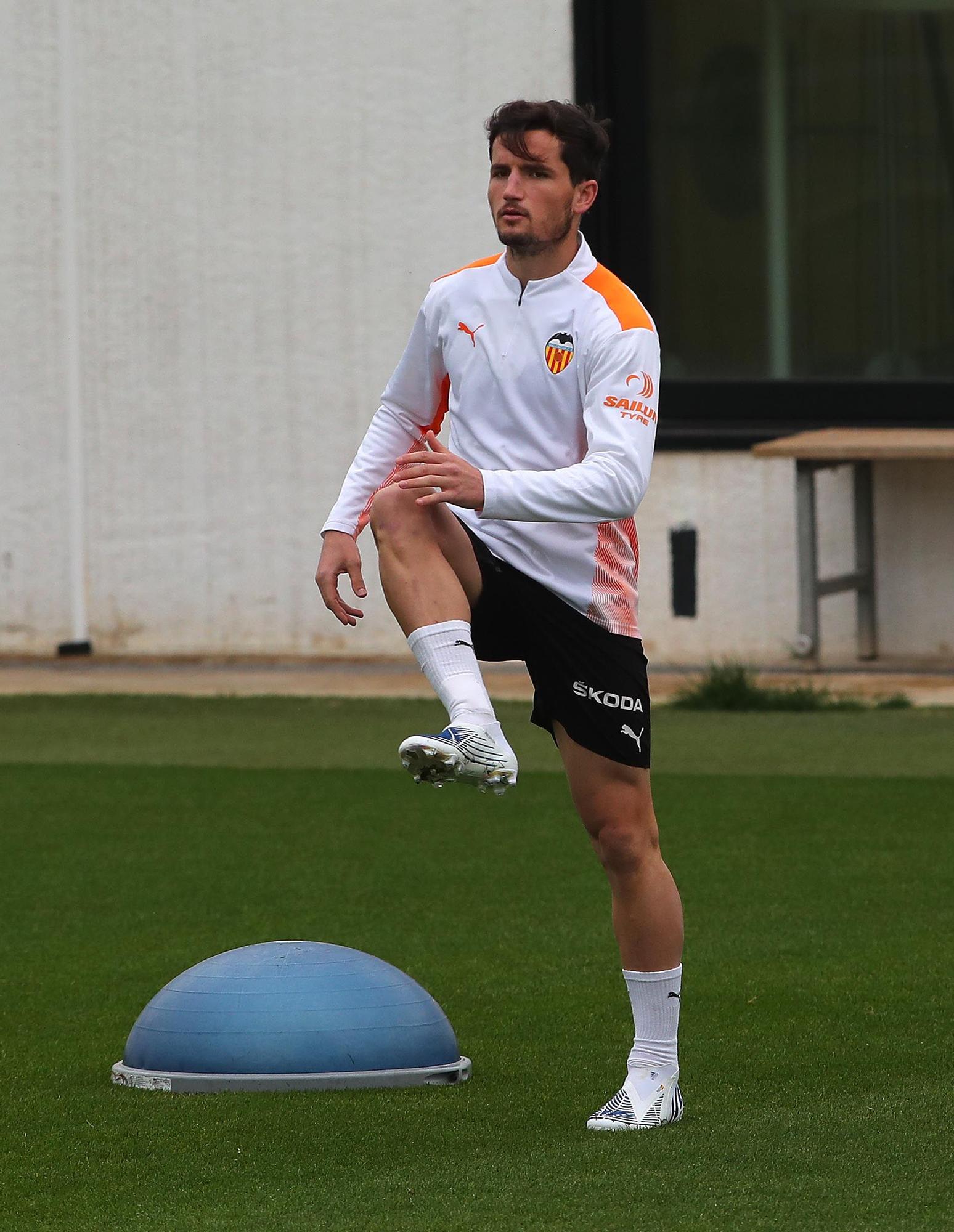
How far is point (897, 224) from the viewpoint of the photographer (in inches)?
579

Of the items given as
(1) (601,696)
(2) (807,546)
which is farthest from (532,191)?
(2) (807,546)

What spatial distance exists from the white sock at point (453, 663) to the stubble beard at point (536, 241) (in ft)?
2.65

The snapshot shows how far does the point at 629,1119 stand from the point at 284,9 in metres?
11.3

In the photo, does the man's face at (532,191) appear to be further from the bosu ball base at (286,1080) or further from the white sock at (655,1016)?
the bosu ball base at (286,1080)

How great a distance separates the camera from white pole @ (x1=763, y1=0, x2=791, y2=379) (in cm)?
1475

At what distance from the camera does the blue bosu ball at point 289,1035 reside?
5129 mm

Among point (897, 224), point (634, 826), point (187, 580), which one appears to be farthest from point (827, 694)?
point (634, 826)

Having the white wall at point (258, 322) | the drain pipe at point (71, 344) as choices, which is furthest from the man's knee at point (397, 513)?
the drain pipe at point (71, 344)

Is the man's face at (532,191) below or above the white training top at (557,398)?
above

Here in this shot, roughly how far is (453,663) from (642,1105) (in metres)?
1.02

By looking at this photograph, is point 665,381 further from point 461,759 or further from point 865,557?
point 461,759

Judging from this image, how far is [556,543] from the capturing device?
4781mm

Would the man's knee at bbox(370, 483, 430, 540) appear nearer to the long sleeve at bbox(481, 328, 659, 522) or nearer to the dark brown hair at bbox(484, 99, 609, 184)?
the long sleeve at bbox(481, 328, 659, 522)

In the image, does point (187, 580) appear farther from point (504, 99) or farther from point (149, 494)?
point (504, 99)
